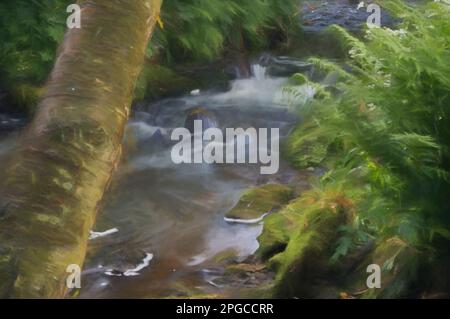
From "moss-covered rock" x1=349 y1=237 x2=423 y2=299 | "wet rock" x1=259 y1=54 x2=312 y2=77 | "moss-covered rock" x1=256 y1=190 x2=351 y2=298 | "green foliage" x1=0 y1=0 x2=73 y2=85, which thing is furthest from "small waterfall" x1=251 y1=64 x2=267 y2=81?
"moss-covered rock" x1=349 y1=237 x2=423 y2=299

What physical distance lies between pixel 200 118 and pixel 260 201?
9.06ft

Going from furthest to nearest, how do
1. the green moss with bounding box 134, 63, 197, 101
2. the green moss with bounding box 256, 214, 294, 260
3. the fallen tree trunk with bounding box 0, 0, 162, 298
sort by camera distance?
the green moss with bounding box 134, 63, 197, 101 → the green moss with bounding box 256, 214, 294, 260 → the fallen tree trunk with bounding box 0, 0, 162, 298

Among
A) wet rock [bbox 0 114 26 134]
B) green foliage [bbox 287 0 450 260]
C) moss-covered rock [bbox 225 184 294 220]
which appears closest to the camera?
green foliage [bbox 287 0 450 260]

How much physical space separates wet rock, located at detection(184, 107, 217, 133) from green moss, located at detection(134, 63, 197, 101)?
23.4 inches

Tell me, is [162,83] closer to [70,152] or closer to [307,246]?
[307,246]

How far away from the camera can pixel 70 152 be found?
2.31 meters

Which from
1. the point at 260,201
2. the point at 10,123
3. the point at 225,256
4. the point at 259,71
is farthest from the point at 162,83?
the point at 225,256

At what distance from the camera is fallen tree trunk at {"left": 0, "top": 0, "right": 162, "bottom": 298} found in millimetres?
2088

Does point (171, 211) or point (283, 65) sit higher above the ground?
point (283, 65)

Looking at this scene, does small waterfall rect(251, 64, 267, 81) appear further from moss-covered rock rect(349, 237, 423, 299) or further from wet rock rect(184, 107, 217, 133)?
moss-covered rock rect(349, 237, 423, 299)

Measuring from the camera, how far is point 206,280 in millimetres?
4320

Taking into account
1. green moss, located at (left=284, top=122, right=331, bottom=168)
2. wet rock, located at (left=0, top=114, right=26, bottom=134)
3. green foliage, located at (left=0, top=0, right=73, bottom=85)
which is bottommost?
green moss, located at (left=284, top=122, right=331, bottom=168)

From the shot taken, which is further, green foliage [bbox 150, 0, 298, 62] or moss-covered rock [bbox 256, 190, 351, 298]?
green foliage [bbox 150, 0, 298, 62]

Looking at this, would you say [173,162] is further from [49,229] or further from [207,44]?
[49,229]
